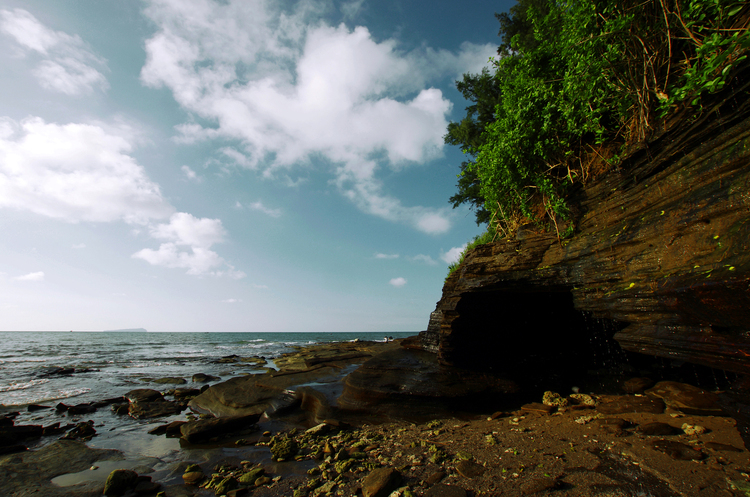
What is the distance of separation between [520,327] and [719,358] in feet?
25.7

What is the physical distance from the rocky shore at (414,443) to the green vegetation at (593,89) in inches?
195

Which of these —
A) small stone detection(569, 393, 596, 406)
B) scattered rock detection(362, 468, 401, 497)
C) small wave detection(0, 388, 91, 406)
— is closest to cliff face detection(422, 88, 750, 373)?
small stone detection(569, 393, 596, 406)

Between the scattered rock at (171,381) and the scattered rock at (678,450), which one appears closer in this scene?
the scattered rock at (678,450)

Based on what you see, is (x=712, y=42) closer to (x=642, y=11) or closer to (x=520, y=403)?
(x=642, y=11)

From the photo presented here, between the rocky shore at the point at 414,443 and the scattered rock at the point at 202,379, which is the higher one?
the rocky shore at the point at 414,443

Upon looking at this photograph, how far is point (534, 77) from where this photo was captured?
9.54 meters

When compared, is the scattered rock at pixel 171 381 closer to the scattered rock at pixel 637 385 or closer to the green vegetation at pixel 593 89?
the green vegetation at pixel 593 89

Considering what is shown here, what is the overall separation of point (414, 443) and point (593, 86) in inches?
383

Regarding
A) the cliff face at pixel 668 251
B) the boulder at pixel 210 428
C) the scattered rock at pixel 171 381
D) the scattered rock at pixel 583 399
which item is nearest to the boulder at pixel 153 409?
the boulder at pixel 210 428

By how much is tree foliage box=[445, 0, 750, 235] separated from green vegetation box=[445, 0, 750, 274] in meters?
0.03

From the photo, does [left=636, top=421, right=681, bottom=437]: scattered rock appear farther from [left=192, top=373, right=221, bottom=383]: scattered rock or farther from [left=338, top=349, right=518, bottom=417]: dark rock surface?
[left=192, top=373, right=221, bottom=383]: scattered rock

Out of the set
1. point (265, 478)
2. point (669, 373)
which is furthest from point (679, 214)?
point (265, 478)

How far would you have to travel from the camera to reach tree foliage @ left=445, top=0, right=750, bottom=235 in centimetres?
504

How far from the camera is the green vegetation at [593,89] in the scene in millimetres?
5040
